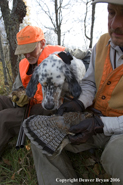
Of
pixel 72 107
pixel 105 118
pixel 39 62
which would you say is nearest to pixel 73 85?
pixel 72 107

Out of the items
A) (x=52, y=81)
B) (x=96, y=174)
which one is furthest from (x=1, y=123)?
(x=96, y=174)

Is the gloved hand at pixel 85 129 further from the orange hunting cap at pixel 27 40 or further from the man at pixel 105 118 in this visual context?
the orange hunting cap at pixel 27 40

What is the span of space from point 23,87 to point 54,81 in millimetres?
1162

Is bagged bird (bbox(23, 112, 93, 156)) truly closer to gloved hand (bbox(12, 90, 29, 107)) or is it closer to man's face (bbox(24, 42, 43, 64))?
gloved hand (bbox(12, 90, 29, 107))

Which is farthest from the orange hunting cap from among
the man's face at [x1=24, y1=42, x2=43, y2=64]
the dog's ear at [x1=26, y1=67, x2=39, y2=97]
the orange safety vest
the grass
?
the grass

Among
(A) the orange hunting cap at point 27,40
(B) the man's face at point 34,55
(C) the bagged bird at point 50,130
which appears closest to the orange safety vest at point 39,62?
(B) the man's face at point 34,55

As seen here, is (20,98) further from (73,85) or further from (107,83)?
(107,83)

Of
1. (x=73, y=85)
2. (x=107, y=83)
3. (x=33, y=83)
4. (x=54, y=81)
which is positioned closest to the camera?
(x=107, y=83)

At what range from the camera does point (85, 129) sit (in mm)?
1707

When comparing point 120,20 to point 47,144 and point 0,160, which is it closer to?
point 47,144

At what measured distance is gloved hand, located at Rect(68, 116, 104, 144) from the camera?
1679 millimetres

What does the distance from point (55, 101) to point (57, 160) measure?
941 millimetres

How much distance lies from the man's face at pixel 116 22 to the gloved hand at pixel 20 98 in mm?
2014

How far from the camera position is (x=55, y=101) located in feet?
7.75
